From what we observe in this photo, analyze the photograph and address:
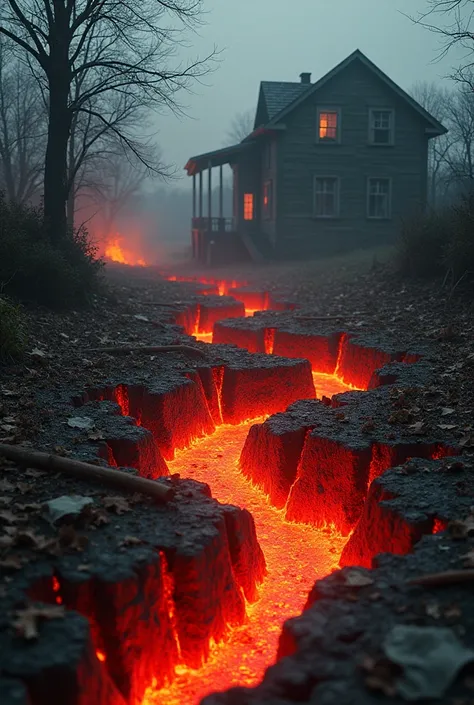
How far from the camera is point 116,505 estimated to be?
3.97m

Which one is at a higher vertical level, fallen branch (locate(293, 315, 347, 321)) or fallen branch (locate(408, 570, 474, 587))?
fallen branch (locate(293, 315, 347, 321))

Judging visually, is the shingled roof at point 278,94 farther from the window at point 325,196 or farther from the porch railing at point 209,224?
the porch railing at point 209,224

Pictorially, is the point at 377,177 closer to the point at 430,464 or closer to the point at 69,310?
the point at 69,310

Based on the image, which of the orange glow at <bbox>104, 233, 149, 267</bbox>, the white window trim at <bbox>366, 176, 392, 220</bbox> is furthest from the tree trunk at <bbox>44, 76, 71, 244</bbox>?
the orange glow at <bbox>104, 233, 149, 267</bbox>

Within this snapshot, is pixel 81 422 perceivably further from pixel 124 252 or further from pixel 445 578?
pixel 124 252

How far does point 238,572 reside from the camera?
426cm

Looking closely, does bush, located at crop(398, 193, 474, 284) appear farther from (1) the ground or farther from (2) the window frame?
(2) the window frame

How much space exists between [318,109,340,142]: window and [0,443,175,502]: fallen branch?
73.3 ft

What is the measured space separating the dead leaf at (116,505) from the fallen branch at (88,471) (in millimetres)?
184

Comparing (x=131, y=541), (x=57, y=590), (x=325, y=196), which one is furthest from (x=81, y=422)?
(x=325, y=196)

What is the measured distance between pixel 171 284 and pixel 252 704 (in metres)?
18.1

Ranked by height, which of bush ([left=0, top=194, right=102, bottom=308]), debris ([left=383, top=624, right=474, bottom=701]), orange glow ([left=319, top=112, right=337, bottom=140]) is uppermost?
orange glow ([left=319, top=112, right=337, bottom=140])

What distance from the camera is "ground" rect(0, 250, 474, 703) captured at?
16.3 feet

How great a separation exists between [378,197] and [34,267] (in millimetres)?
17740
